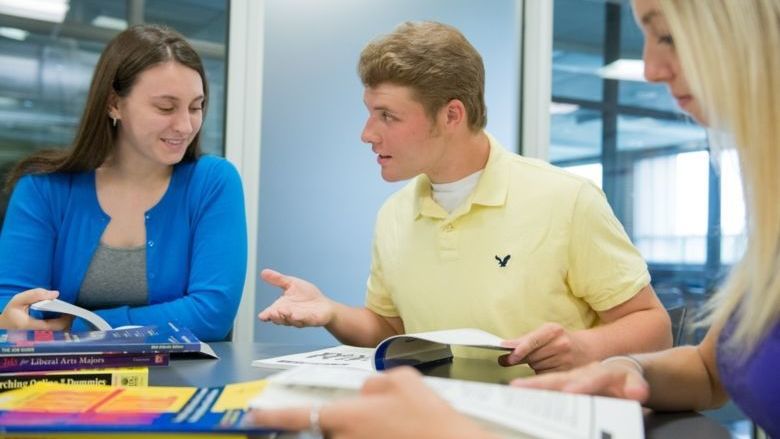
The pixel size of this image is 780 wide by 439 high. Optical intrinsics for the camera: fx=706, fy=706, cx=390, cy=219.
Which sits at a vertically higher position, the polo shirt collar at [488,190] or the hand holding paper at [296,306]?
the polo shirt collar at [488,190]

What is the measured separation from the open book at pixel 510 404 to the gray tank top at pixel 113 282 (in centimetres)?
112

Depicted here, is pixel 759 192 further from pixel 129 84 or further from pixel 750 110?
pixel 129 84

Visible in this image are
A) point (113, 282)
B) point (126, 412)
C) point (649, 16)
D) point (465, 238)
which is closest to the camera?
point (126, 412)

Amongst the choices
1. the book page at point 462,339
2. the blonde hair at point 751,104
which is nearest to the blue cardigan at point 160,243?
the book page at point 462,339

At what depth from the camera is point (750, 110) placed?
0.74 meters

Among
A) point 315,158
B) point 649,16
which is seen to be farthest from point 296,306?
point 315,158

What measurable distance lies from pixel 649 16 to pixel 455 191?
0.78 m

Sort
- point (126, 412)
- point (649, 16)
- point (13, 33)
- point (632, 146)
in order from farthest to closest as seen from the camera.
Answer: point (632, 146), point (13, 33), point (649, 16), point (126, 412)

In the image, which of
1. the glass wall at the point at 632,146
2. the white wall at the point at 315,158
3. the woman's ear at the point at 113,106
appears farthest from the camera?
the glass wall at the point at 632,146

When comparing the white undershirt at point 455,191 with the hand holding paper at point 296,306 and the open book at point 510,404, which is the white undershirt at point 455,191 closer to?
the hand holding paper at point 296,306

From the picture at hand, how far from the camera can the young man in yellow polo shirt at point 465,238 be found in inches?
54.9

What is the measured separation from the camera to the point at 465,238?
4.99ft

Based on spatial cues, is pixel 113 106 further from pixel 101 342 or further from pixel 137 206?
pixel 101 342

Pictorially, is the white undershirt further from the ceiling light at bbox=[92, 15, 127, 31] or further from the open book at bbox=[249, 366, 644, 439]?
the ceiling light at bbox=[92, 15, 127, 31]
